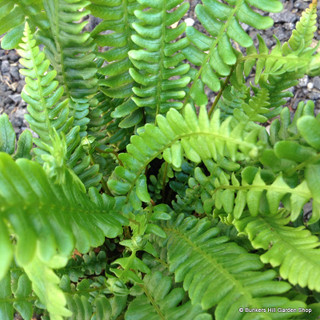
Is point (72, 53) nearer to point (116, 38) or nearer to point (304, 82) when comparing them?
point (116, 38)

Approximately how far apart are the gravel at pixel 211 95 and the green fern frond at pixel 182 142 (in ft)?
2.98

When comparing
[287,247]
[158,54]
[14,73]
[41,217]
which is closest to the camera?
[41,217]

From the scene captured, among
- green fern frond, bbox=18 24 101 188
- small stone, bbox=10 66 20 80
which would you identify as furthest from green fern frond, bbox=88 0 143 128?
small stone, bbox=10 66 20 80

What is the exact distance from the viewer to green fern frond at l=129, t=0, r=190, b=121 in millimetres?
1104

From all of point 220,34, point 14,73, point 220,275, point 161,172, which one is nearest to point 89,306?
point 220,275

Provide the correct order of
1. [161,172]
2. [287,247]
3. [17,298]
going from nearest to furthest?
1. [287,247]
2. [17,298]
3. [161,172]

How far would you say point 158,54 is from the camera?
118 centimetres

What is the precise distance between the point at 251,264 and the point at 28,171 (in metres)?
0.61

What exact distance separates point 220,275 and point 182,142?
0.36 m

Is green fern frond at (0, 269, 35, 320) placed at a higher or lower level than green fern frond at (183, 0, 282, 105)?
lower

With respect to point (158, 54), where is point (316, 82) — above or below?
below

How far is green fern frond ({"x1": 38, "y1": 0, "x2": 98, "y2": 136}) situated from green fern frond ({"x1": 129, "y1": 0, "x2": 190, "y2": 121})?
0.17 meters

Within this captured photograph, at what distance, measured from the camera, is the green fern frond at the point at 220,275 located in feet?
2.85

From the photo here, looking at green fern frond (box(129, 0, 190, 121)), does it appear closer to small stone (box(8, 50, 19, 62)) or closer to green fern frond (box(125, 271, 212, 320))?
green fern frond (box(125, 271, 212, 320))
